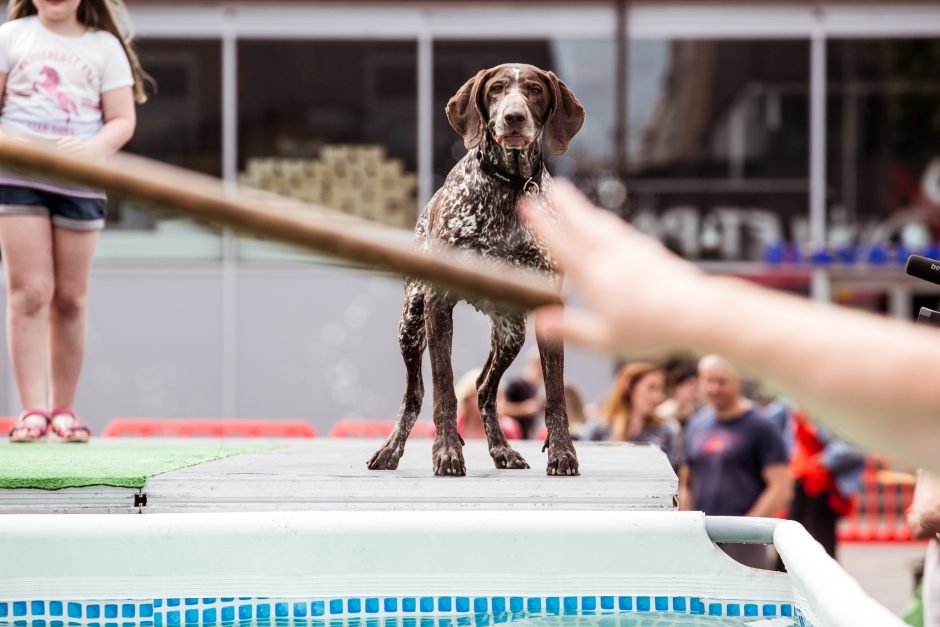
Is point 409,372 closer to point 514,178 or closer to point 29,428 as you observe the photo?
point 514,178

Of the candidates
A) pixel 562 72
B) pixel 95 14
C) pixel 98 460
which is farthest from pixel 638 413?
pixel 562 72

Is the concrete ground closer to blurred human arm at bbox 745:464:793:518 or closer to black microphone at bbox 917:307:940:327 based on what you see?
blurred human arm at bbox 745:464:793:518

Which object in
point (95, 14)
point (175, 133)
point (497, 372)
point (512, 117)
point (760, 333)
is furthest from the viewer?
point (175, 133)

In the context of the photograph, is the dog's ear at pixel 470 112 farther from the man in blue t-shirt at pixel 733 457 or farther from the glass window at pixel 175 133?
the glass window at pixel 175 133

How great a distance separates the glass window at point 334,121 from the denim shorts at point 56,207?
9.50m

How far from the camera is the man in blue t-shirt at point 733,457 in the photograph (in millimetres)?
6824

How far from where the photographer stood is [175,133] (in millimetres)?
14305

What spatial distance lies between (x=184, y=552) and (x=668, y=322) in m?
1.73

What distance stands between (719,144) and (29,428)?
36.8ft

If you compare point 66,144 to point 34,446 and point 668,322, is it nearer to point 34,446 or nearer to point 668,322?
point 34,446

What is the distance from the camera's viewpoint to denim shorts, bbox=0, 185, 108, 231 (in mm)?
4602

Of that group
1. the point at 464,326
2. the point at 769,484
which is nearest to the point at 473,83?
the point at 769,484

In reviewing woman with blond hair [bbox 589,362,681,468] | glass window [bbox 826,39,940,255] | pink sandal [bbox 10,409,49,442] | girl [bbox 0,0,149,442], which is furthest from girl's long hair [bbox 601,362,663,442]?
glass window [bbox 826,39,940,255]

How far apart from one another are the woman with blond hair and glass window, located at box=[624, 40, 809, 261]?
732cm
